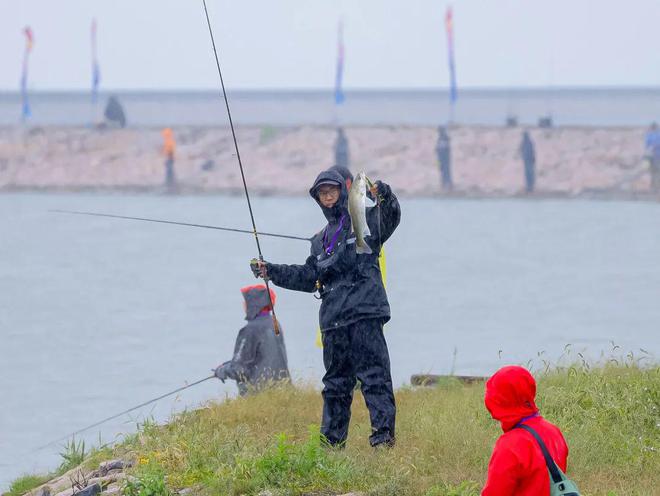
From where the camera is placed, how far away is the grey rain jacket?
379 inches

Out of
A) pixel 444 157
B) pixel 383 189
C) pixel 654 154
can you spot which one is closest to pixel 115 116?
pixel 444 157

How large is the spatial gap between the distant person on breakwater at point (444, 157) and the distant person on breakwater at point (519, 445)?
44273 mm

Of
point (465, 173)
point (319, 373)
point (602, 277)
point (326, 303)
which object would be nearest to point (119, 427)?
point (319, 373)

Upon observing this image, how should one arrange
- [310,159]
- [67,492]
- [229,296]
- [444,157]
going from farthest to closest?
[310,159]
[444,157]
[229,296]
[67,492]

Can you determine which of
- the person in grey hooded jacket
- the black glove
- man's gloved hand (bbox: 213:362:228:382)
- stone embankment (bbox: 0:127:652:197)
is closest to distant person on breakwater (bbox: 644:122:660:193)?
stone embankment (bbox: 0:127:652:197)

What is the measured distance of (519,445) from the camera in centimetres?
703

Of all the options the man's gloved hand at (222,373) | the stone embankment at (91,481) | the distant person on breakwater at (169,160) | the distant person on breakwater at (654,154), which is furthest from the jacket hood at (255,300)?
the distant person on breakwater at (169,160)

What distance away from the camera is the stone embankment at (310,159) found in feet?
170

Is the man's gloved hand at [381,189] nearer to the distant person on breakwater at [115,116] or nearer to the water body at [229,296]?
the water body at [229,296]

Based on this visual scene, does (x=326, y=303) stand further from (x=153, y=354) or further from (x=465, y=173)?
(x=465, y=173)

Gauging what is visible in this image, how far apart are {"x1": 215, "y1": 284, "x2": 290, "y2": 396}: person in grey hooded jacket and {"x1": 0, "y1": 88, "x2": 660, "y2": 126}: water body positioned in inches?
2064

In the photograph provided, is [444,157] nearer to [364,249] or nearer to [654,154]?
[654,154]

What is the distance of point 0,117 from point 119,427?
172ft

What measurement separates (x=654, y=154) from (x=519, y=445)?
42.4 meters
